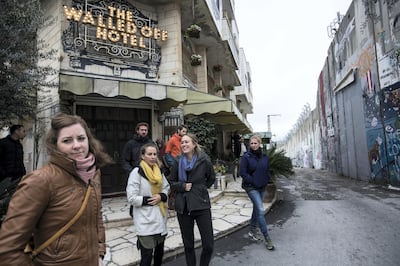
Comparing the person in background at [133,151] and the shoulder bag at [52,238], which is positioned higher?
the person in background at [133,151]

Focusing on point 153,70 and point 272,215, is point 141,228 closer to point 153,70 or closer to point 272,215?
point 272,215

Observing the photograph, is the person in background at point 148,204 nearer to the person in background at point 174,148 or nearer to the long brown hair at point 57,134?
the long brown hair at point 57,134

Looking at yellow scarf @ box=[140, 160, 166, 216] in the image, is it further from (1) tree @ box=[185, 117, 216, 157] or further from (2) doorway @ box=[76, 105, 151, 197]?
(1) tree @ box=[185, 117, 216, 157]

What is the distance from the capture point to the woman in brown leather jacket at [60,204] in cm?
133

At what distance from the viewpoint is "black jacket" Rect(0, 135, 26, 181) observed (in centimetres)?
478

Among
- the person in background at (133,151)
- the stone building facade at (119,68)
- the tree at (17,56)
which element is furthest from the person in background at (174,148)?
the tree at (17,56)

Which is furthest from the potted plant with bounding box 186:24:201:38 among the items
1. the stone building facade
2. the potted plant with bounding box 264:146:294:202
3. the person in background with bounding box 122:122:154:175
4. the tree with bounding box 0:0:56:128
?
the person in background with bounding box 122:122:154:175

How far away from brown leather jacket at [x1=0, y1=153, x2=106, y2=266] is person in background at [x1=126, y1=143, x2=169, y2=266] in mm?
1391

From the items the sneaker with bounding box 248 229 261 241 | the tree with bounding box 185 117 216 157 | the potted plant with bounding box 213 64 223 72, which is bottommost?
the sneaker with bounding box 248 229 261 241

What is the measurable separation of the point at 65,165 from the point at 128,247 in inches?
132

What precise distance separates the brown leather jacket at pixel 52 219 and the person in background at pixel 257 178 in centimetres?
325

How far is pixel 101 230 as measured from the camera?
6.29 ft

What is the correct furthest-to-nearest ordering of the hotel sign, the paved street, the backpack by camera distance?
the hotel sign, the paved street, the backpack

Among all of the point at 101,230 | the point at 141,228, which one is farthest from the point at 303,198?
the point at 101,230
